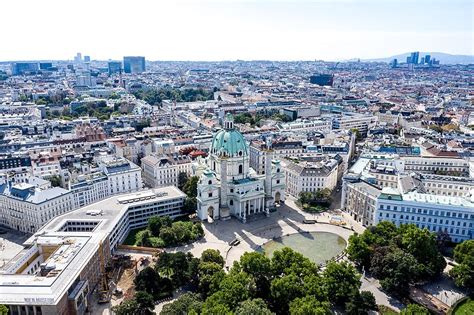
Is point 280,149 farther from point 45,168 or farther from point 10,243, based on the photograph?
point 10,243

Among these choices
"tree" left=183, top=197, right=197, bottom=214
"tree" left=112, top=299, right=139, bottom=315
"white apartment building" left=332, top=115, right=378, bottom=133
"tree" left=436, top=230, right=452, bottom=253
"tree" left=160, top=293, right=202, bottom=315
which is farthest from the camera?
"white apartment building" left=332, top=115, right=378, bottom=133

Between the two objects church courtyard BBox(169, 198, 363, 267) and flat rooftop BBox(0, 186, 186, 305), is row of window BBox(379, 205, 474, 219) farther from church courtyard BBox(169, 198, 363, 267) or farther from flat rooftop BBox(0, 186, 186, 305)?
flat rooftop BBox(0, 186, 186, 305)

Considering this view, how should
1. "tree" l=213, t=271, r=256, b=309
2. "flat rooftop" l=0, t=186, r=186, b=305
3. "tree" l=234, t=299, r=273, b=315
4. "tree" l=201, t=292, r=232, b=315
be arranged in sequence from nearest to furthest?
"tree" l=234, t=299, r=273, b=315 → "tree" l=201, t=292, r=232, b=315 → "flat rooftop" l=0, t=186, r=186, b=305 → "tree" l=213, t=271, r=256, b=309

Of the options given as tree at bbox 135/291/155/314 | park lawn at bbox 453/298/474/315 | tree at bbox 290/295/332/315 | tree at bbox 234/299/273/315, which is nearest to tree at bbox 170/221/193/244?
→ tree at bbox 135/291/155/314

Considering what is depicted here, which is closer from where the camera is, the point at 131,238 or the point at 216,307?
the point at 216,307

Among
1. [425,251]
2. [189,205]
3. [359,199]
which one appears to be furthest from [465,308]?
[189,205]

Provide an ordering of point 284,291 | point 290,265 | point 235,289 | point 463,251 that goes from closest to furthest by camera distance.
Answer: point 235,289 → point 284,291 → point 290,265 → point 463,251

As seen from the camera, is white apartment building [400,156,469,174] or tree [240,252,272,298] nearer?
→ tree [240,252,272,298]
